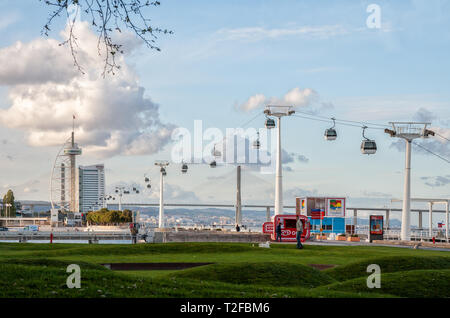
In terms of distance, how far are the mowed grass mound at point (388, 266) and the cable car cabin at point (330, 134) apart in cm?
2305

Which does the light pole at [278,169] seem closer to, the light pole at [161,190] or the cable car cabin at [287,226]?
the cable car cabin at [287,226]

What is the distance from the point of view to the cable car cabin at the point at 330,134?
49781 millimetres

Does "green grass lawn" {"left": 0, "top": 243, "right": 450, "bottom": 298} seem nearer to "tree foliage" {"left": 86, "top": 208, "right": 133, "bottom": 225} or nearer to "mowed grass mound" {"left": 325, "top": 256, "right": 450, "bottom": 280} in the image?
"mowed grass mound" {"left": 325, "top": 256, "right": 450, "bottom": 280}

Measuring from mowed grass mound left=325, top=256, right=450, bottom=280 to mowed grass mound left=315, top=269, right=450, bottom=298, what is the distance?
10.9ft

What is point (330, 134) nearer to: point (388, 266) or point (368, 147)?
point (368, 147)

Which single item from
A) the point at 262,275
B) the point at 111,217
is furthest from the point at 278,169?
the point at 111,217

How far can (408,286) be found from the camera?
61.7ft

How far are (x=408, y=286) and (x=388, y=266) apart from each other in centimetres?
655

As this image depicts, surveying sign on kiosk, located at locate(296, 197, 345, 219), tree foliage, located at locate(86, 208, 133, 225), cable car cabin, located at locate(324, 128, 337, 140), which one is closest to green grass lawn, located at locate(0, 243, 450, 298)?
cable car cabin, located at locate(324, 128, 337, 140)
